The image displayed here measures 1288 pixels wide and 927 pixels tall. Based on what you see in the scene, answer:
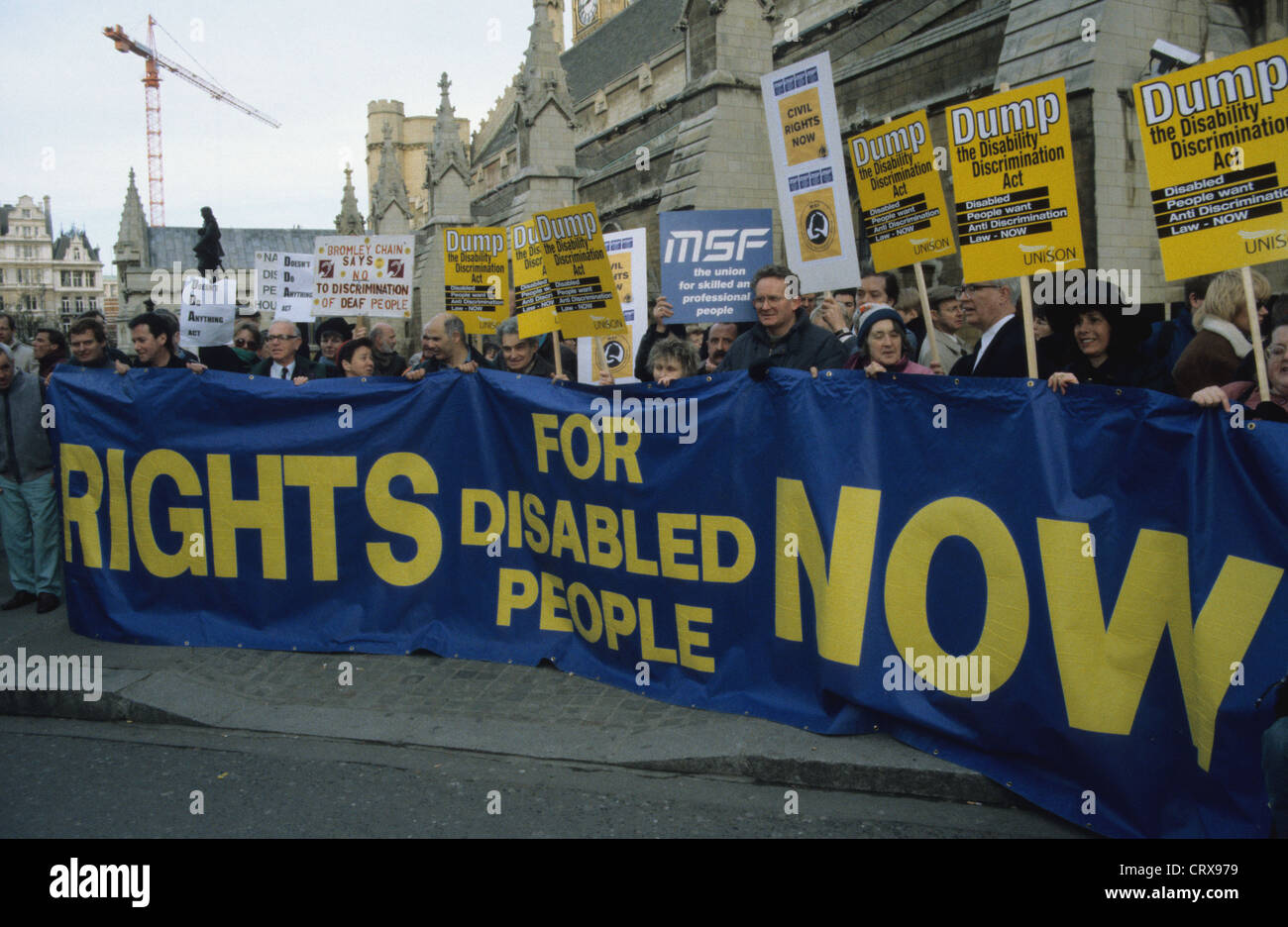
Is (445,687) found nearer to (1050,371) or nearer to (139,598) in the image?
(139,598)

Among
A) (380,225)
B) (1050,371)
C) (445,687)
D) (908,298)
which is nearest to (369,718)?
(445,687)

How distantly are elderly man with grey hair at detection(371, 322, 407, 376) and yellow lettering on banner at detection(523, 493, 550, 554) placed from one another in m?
2.63

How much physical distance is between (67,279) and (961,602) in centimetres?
14231

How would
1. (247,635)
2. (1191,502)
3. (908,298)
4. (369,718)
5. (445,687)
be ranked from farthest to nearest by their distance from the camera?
(908,298) → (247,635) → (445,687) → (369,718) → (1191,502)

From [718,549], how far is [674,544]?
28 cm

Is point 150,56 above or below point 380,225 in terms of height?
above

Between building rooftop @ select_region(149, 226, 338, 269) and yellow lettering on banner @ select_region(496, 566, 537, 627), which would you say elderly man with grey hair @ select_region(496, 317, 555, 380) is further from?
Result: building rooftop @ select_region(149, 226, 338, 269)

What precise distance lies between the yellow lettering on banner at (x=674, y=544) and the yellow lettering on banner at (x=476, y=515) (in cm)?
122

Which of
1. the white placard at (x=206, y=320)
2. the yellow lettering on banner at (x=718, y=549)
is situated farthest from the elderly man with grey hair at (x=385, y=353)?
the yellow lettering on banner at (x=718, y=549)

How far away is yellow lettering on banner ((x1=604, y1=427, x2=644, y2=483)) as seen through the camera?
557 cm

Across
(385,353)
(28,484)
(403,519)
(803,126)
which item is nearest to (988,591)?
(403,519)

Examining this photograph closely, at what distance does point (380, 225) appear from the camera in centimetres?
5522

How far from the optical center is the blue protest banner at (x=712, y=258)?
301 inches

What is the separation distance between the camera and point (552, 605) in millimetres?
5992
